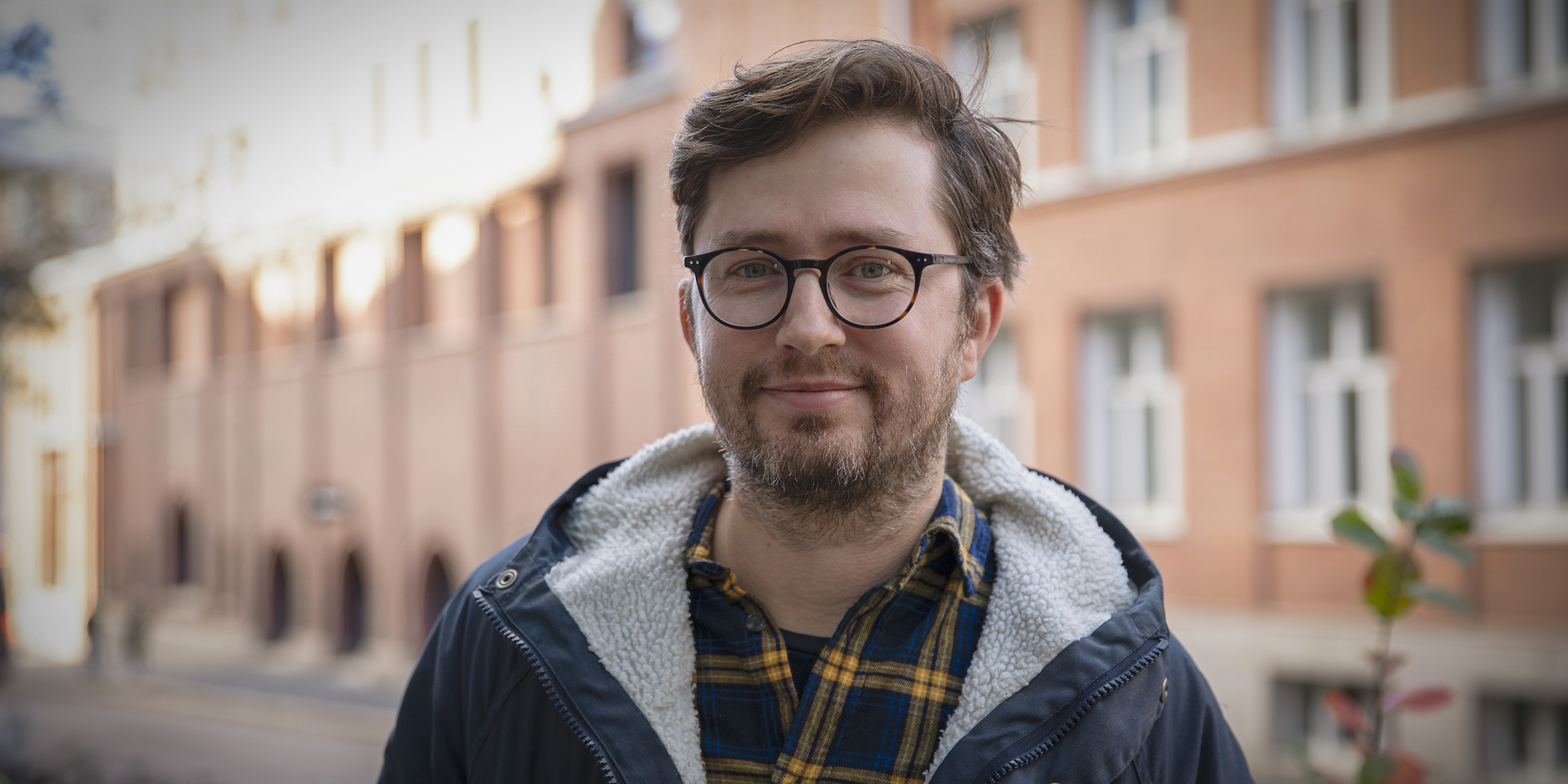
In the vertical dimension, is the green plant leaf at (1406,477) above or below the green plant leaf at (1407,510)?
above

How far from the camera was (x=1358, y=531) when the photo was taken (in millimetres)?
2777

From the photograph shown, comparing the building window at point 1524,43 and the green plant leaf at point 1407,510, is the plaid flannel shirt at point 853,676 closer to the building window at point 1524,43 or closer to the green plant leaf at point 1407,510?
the green plant leaf at point 1407,510

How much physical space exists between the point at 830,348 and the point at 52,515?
83.7ft

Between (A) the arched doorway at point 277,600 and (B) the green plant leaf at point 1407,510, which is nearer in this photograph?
(B) the green plant leaf at point 1407,510

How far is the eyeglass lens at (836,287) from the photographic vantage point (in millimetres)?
1729

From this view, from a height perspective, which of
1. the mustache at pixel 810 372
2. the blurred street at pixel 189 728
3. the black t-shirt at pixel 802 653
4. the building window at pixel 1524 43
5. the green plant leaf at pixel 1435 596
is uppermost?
the building window at pixel 1524 43

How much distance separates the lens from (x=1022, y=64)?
11.9 metres

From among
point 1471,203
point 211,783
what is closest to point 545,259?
point 211,783

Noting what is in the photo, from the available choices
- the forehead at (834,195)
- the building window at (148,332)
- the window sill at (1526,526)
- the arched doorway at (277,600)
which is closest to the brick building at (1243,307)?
the window sill at (1526,526)

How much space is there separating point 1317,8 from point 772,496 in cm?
1028

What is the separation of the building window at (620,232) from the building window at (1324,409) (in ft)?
26.9

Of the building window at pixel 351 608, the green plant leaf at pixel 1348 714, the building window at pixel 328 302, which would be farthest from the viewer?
the building window at pixel 328 302

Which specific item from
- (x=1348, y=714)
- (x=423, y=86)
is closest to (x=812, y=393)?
(x=1348, y=714)

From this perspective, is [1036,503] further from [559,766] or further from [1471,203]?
[1471,203]
